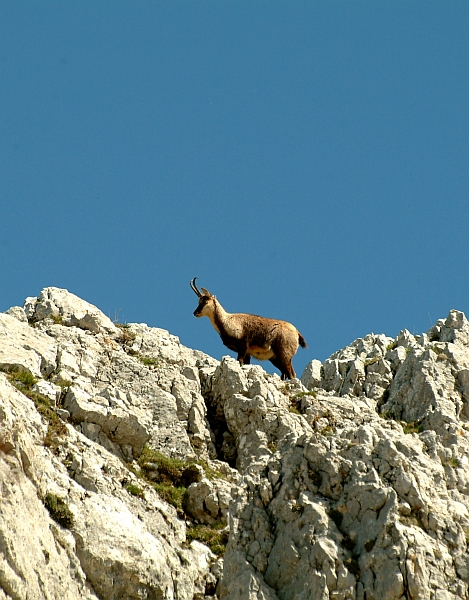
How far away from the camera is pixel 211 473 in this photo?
2016 cm

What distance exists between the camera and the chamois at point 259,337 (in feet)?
94.8

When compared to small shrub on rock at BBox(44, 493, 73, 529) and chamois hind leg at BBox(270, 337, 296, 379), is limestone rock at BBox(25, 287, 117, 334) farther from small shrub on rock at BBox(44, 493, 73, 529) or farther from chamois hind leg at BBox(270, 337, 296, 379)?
small shrub on rock at BBox(44, 493, 73, 529)

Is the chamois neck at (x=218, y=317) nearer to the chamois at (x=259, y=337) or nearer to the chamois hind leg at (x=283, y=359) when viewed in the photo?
the chamois at (x=259, y=337)

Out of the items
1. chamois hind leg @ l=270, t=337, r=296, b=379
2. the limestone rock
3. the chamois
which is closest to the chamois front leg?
the chamois

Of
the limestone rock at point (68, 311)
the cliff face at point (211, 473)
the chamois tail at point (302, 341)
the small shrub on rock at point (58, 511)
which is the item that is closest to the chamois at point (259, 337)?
the chamois tail at point (302, 341)

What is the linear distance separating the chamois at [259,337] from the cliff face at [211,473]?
4.22 metres

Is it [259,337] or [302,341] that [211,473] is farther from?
[302,341]

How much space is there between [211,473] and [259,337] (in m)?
9.64

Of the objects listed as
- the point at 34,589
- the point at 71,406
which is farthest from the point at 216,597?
the point at 71,406

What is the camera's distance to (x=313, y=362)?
26.6 meters

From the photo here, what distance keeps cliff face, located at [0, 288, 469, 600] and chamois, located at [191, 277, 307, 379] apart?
166 inches

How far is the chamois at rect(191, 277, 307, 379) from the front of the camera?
2891 centimetres

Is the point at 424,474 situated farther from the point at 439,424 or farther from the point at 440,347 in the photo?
the point at 440,347

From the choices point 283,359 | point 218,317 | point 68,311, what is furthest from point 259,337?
point 68,311
